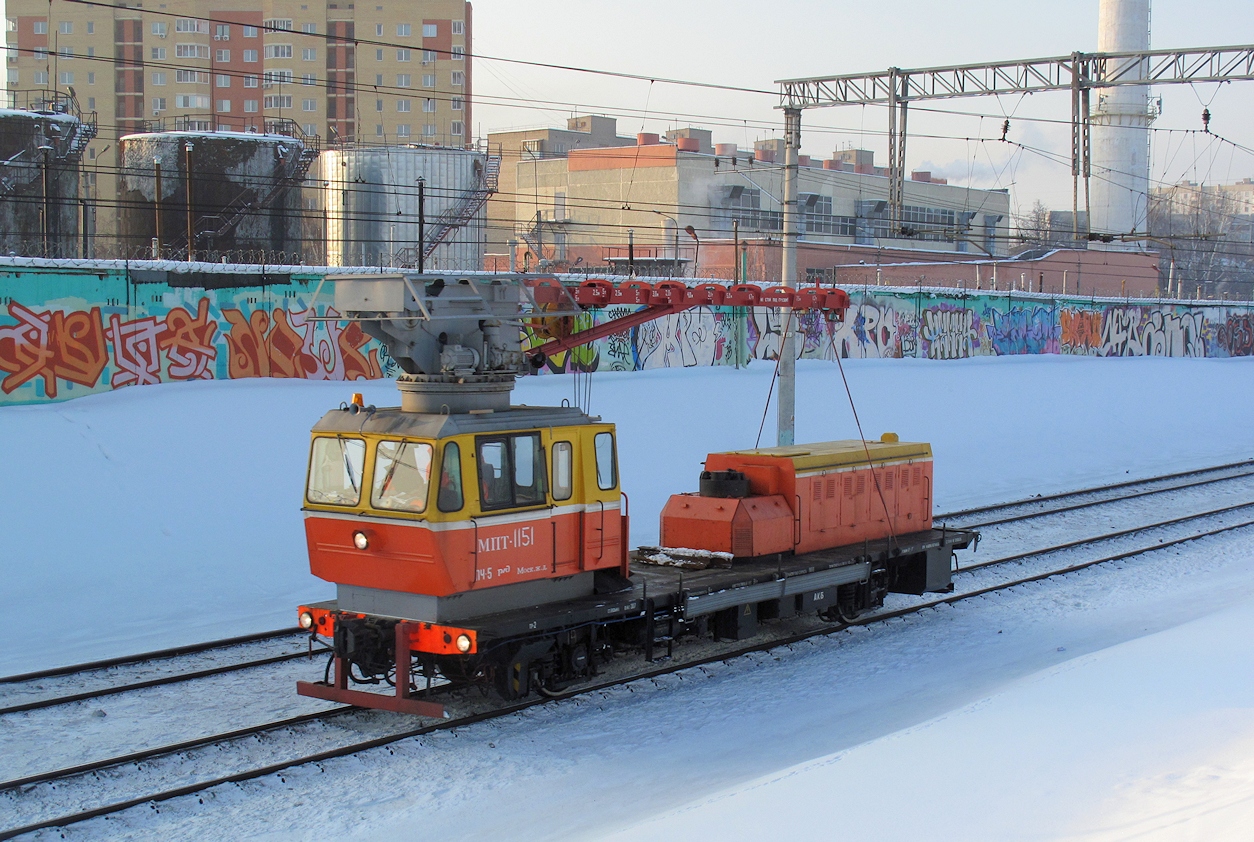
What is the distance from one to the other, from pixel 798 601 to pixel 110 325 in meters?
15.4

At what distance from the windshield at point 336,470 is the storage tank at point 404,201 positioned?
29294 mm

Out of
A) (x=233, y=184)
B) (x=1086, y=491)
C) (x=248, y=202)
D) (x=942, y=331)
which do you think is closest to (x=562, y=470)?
(x=1086, y=491)

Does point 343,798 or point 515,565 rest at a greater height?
point 515,565

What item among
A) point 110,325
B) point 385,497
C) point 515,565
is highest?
point 110,325

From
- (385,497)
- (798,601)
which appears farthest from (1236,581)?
(385,497)

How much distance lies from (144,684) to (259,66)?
92.0 m

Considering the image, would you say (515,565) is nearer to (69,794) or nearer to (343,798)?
(343,798)

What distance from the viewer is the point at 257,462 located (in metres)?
21.6

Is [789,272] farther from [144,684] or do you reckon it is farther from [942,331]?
[942,331]

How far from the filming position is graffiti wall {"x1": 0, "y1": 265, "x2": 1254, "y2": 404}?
847 inches

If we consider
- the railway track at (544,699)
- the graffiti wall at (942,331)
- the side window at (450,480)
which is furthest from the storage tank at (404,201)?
the side window at (450,480)

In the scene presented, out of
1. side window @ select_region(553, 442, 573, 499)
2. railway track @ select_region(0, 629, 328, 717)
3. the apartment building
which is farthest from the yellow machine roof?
the apartment building

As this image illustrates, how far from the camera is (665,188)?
65.2m

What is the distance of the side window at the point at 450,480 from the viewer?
10641 mm
